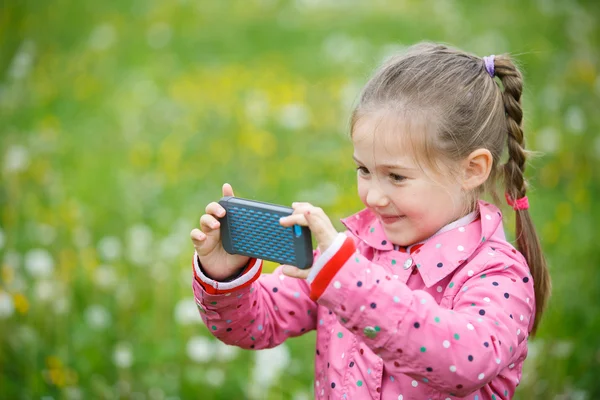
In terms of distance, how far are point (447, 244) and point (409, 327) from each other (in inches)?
13.9

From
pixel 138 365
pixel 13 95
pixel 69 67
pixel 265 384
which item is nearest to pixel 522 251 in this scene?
pixel 265 384

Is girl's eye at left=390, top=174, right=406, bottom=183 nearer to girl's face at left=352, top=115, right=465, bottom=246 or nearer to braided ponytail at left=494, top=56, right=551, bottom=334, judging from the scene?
girl's face at left=352, top=115, right=465, bottom=246

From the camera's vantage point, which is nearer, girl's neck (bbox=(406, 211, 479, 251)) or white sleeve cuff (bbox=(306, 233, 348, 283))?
white sleeve cuff (bbox=(306, 233, 348, 283))

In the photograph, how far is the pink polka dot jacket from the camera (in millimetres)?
1472

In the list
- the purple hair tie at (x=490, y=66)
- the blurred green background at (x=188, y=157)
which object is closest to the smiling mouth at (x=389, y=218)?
the purple hair tie at (x=490, y=66)

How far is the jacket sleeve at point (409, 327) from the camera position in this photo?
4.80 feet

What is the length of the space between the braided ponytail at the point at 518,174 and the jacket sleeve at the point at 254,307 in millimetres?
601

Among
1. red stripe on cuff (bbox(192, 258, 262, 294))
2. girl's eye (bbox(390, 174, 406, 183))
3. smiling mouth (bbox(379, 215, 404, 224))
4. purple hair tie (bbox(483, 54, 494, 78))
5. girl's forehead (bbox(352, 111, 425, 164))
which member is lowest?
red stripe on cuff (bbox(192, 258, 262, 294))

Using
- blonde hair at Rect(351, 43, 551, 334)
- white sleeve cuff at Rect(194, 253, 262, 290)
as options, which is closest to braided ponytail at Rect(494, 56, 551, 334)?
blonde hair at Rect(351, 43, 551, 334)

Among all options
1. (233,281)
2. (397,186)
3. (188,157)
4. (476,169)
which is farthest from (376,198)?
(188,157)

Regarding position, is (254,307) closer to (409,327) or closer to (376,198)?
(376,198)

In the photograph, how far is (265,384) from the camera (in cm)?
275

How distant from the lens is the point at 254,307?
75.4 inches

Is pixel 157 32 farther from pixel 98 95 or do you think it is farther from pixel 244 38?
pixel 98 95
